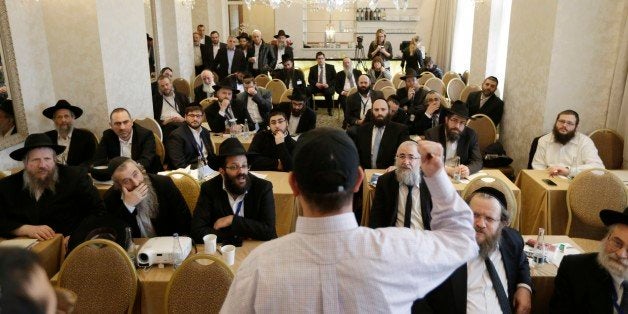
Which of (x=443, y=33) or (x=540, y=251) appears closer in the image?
(x=540, y=251)

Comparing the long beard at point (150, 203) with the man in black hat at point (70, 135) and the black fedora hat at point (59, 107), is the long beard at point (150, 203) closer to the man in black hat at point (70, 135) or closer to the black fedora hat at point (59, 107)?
the man in black hat at point (70, 135)

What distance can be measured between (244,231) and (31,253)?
2343 millimetres

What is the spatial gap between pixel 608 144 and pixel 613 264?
380 centimetres

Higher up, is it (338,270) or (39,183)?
(338,270)

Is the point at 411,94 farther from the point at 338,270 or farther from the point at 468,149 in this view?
the point at 338,270

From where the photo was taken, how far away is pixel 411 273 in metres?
1.17

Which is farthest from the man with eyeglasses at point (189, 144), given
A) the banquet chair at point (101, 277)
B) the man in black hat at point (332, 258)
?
the man in black hat at point (332, 258)

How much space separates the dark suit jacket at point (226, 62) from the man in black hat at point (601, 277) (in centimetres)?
996

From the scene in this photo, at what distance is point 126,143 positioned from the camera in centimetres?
551

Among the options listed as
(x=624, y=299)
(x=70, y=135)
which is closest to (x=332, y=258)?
(x=624, y=299)

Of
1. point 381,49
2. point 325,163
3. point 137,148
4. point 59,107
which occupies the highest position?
point 381,49

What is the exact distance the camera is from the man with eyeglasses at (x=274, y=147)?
5.41 m

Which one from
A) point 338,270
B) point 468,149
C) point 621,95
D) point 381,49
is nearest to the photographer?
point 338,270

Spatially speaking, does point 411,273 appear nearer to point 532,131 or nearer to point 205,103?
point 532,131
